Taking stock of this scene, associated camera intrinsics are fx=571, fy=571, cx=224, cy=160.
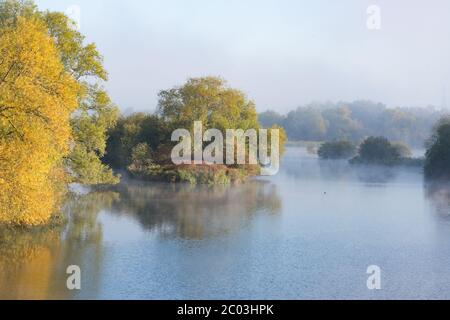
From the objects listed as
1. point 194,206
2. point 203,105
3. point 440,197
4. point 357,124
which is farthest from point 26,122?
point 357,124

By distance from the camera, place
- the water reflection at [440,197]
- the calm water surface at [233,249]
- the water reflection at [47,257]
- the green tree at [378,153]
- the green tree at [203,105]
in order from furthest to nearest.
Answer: the green tree at [378,153], the green tree at [203,105], the water reflection at [440,197], the calm water surface at [233,249], the water reflection at [47,257]

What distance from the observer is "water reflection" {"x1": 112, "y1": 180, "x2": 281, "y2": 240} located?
2606 cm

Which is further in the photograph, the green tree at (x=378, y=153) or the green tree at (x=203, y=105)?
the green tree at (x=378, y=153)

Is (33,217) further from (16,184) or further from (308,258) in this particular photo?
(308,258)

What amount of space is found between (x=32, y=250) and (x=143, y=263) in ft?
14.2

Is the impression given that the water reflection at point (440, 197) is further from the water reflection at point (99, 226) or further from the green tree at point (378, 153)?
the green tree at point (378, 153)

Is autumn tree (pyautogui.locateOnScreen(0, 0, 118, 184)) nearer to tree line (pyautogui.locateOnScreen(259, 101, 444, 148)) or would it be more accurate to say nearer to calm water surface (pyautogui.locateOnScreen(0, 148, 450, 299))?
calm water surface (pyautogui.locateOnScreen(0, 148, 450, 299))

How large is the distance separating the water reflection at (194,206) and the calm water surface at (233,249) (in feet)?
0.29

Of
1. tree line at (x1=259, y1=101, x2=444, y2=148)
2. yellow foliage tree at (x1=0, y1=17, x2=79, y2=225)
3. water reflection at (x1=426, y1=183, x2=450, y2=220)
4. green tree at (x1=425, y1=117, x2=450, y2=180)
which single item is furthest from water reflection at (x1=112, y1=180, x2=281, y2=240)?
tree line at (x1=259, y1=101, x2=444, y2=148)

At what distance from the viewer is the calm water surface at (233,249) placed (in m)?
16.1

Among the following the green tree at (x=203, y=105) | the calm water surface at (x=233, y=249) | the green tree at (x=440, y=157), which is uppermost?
the green tree at (x=203, y=105)

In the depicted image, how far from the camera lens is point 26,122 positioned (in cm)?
1698

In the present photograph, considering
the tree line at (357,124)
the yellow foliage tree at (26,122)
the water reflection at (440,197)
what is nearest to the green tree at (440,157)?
the water reflection at (440,197)
